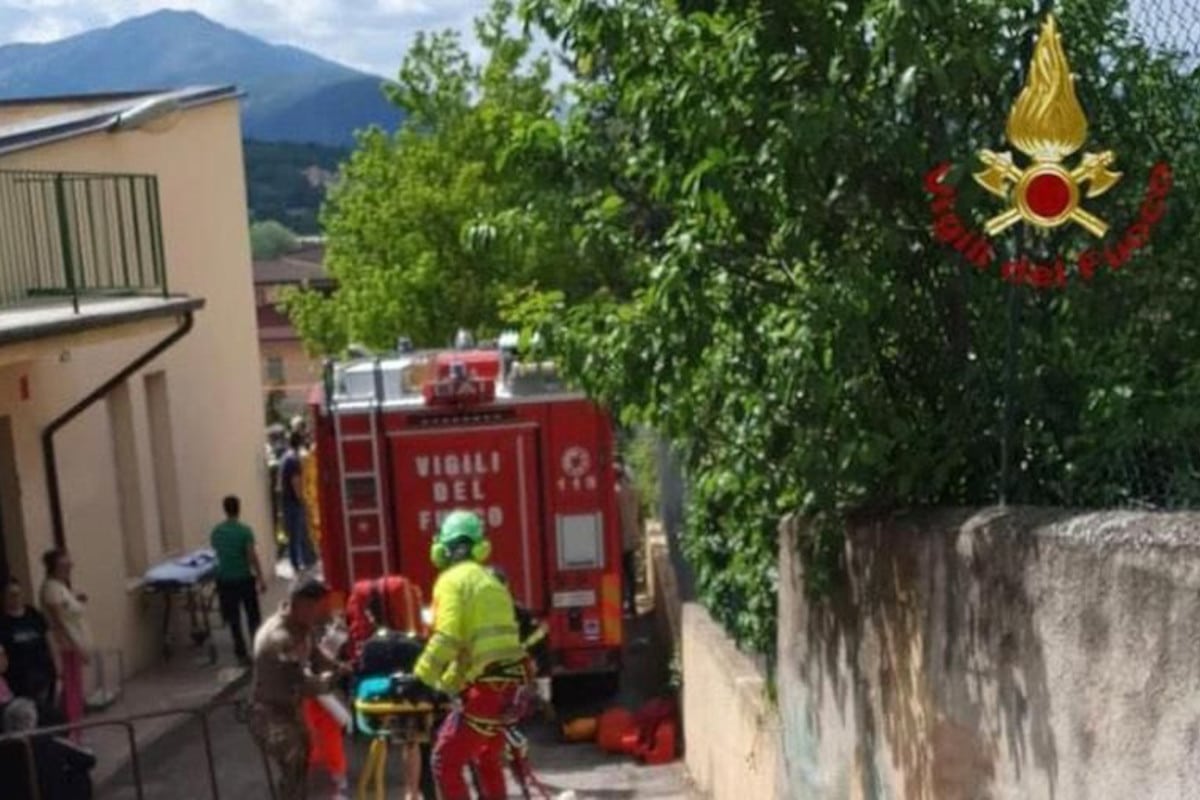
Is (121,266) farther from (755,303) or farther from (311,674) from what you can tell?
(755,303)

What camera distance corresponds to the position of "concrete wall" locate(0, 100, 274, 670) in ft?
49.4

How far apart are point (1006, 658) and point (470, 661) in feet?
15.9

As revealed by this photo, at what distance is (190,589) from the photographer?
17453mm

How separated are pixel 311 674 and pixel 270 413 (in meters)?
29.4

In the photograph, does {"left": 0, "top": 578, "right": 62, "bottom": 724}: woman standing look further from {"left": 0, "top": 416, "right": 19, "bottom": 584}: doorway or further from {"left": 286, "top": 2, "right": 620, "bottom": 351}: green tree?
{"left": 286, "top": 2, "right": 620, "bottom": 351}: green tree

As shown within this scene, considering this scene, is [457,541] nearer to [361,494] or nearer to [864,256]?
[864,256]

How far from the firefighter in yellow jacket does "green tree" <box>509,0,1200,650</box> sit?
11.0 ft

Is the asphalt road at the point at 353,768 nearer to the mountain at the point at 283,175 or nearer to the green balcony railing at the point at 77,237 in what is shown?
the green balcony railing at the point at 77,237

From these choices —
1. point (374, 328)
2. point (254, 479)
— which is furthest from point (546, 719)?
point (374, 328)

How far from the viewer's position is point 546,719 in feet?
48.2

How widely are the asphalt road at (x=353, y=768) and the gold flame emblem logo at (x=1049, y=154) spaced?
7254mm

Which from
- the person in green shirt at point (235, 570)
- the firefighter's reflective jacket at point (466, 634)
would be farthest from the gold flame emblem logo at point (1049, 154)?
the person in green shirt at point (235, 570)

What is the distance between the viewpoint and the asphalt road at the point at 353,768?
12.6m

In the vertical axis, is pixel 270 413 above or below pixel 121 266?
below
